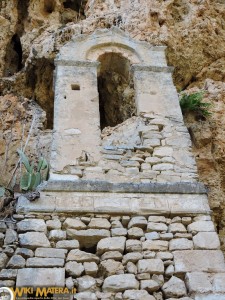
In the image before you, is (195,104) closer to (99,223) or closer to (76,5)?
(99,223)

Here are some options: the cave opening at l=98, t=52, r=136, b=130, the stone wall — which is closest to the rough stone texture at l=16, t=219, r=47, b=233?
the stone wall

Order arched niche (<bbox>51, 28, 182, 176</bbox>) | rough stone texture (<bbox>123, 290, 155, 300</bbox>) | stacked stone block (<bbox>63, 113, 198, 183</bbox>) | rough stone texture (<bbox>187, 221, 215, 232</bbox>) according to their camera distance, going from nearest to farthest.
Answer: rough stone texture (<bbox>123, 290, 155, 300</bbox>), rough stone texture (<bbox>187, 221, 215, 232</bbox>), stacked stone block (<bbox>63, 113, 198, 183</bbox>), arched niche (<bbox>51, 28, 182, 176</bbox>)

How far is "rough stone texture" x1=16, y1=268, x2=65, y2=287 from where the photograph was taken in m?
3.87

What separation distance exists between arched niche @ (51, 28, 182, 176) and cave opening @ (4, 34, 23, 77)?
397cm

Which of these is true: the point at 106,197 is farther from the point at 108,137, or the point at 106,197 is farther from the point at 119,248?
the point at 108,137

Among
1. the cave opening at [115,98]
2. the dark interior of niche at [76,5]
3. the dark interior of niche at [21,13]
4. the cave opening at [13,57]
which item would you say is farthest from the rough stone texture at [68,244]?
the dark interior of niche at [76,5]

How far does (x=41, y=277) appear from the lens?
3912 millimetres

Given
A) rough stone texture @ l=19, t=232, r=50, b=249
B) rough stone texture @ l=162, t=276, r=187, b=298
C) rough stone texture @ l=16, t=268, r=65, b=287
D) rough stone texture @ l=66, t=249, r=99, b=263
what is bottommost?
rough stone texture @ l=162, t=276, r=187, b=298

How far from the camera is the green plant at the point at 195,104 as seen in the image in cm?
732

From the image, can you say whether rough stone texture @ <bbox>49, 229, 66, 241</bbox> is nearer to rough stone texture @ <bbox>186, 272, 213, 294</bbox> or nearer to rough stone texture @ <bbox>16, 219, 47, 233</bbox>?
rough stone texture @ <bbox>16, 219, 47, 233</bbox>

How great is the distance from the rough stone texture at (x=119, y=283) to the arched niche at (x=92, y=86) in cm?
146

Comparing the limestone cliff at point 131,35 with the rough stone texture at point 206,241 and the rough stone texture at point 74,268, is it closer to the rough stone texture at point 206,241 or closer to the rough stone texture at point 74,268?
the rough stone texture at point 206,241

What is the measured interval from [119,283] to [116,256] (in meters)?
0.31

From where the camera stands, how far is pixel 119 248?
4.24 m
